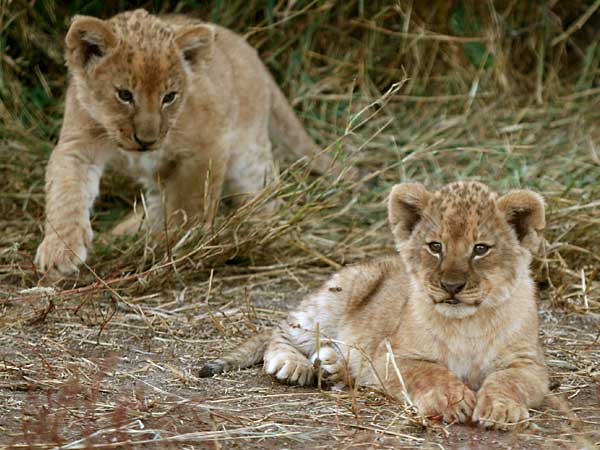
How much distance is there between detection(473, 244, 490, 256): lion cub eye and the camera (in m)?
4.12

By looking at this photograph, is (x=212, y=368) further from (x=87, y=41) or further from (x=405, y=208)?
(x=87, y=41)

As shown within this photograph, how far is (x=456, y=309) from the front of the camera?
13.4 ft

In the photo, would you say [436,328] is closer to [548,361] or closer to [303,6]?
[548,361]

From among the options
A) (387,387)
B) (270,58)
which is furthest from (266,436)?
(270,58)

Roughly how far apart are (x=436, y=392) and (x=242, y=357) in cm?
97

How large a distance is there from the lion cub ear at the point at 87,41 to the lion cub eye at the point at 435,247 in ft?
7.68

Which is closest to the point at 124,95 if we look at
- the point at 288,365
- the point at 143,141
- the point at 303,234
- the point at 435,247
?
the point at 143,141

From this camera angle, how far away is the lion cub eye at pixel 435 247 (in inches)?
164

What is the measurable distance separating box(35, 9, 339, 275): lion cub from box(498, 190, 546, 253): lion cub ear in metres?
1.44

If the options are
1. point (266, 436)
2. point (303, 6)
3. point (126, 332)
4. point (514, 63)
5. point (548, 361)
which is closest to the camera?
point (266, 436)

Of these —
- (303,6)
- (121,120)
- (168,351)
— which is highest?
(303,6)

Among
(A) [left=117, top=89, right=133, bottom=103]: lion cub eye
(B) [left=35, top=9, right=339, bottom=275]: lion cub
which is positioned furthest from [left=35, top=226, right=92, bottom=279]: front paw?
(A) [left=117, top=89, right=133, bottom=103]: lion cub eye

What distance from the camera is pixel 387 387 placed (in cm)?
419

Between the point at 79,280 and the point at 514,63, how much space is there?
416 centimetres
